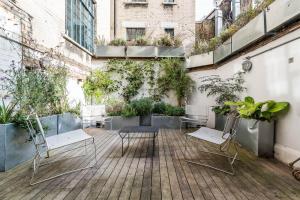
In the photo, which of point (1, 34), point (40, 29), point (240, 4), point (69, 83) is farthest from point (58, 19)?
point (240, 4)

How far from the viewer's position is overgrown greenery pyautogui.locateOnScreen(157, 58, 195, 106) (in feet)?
29.0

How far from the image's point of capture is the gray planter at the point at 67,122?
5306 mm

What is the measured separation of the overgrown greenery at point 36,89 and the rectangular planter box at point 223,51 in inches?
179

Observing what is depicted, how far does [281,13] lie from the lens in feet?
12.4

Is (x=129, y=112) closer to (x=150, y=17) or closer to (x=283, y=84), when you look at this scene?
(x=283, y=84)

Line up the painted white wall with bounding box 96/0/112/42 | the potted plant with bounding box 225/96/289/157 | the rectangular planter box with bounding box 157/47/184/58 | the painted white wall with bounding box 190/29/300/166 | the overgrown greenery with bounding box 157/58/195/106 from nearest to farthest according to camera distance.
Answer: the painted white wall with bounding box 190/29/300/166, the potted plant with bounding box 225/96/289/157, the overgrown greenery with bounding box 157/58/195/106, the rectangular planter box with bounding box 157/47/184/58, the painted white wall with bounding box 96/0/112/42

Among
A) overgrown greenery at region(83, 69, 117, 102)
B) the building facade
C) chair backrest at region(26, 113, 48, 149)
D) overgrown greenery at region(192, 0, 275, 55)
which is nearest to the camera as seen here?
chair backrest at region(26, 113, 48, 149)

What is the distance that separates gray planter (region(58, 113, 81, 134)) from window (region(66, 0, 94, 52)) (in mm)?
2676

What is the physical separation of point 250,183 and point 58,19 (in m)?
6.09

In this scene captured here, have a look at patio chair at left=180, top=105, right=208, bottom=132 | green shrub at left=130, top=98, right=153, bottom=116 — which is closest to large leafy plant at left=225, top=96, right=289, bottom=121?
patio chair at left=180, top=105, right=208, bottom=132

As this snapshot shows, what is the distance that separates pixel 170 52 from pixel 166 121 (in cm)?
336

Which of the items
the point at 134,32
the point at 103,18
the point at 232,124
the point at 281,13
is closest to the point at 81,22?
the point at 103,18

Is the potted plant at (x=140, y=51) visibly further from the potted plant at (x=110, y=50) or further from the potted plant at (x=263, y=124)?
the potted plant at (x=263, y=124)

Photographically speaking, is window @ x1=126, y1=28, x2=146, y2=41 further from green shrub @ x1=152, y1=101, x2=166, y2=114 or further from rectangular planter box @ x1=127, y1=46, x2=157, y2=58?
green shrub @ x1=152, y1=101, x2=166, y2=114
